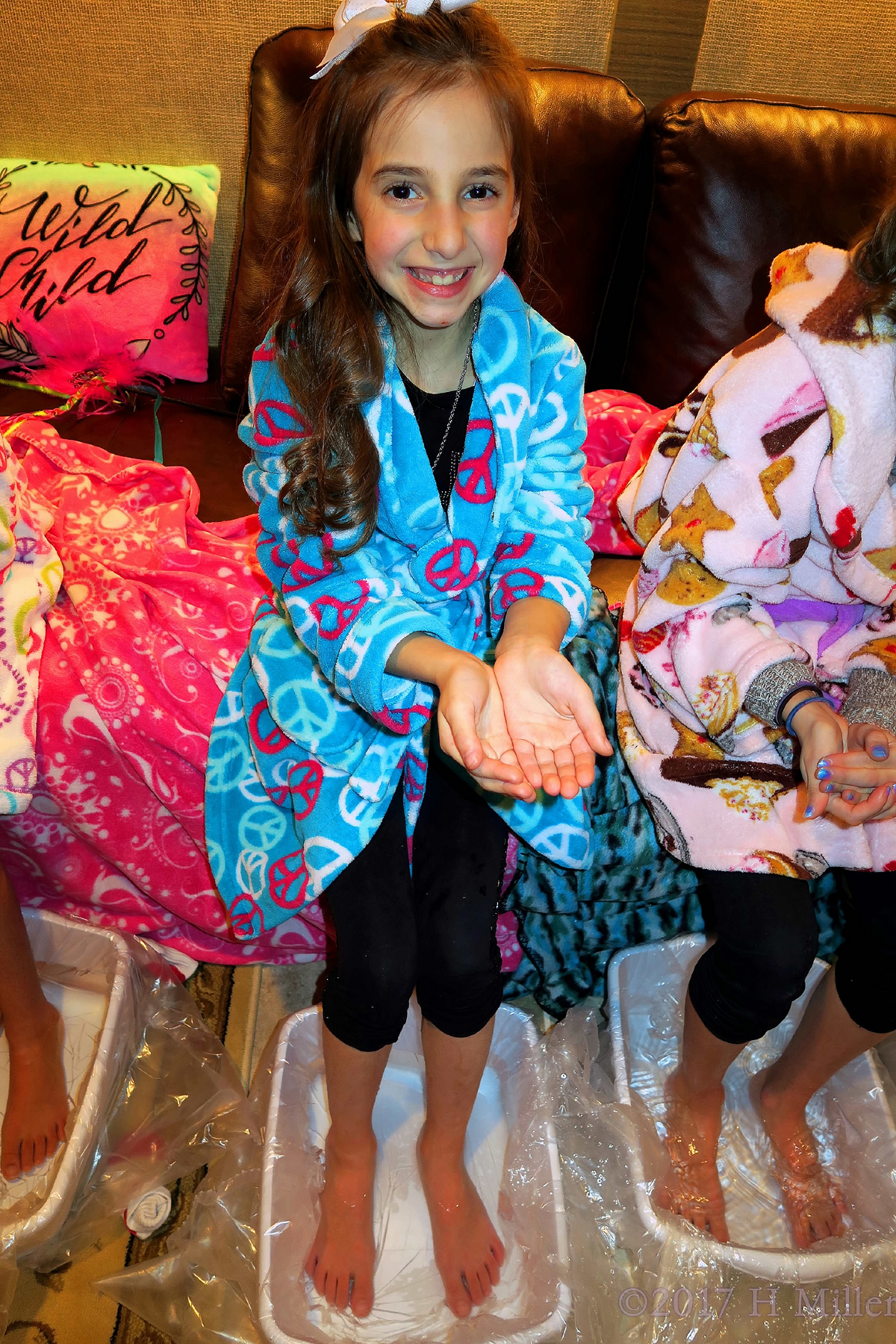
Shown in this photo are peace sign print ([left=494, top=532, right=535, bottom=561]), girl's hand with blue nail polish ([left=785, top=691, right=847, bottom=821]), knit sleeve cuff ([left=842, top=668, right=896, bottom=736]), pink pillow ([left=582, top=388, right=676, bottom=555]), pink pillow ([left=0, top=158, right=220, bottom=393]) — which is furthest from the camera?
pink pillow ([left=0, top=158, right=220, bottom=393])

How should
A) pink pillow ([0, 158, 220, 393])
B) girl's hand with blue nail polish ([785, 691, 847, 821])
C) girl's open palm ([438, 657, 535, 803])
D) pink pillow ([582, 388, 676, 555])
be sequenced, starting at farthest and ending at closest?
pink pillow ([0, 158, 220, 393]), pink pillow ([582, 388, 676, 555]), girl's hand with blue nail polish ([785, 691, 847, 821]), girl's open palm ([438, 657, 535, 803])

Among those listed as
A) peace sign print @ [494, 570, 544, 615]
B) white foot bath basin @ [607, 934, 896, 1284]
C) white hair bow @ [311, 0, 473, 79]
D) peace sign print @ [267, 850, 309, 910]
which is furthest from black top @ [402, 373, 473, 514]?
white foot bath basin @ [607, 934, 896, 1284]

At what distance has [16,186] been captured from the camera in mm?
1574

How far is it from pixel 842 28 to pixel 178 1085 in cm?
207

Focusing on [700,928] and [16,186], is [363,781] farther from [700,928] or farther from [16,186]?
[16,186]

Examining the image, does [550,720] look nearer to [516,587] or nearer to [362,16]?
[516,587]

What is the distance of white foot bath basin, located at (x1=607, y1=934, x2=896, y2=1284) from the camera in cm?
98

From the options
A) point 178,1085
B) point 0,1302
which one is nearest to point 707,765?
point 178,1085

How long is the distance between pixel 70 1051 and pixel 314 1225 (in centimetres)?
38

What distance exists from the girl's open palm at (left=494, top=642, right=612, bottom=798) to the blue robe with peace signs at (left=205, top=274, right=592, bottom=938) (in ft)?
0.40

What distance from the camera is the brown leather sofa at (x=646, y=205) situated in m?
1.46

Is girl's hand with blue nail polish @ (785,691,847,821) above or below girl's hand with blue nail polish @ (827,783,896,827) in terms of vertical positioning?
above

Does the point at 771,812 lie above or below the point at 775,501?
below

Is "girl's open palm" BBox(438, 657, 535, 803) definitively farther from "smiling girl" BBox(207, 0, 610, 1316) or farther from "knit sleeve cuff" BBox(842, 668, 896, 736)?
"knit sleeve cuff" BBox(842, 668, 896, 736)
